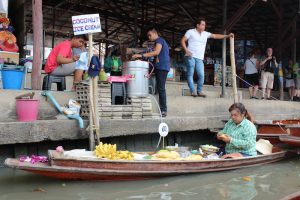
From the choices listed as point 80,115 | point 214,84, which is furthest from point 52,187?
point 214,84

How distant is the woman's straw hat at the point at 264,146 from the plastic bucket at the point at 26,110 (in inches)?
154

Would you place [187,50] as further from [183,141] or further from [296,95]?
[296,95]

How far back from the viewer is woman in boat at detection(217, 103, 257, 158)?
18.8 ft

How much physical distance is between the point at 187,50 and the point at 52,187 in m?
4.55

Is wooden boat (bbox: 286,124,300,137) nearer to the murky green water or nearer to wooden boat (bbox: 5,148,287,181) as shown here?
the murky green water

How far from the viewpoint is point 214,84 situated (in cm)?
1240

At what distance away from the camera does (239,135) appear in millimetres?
5805

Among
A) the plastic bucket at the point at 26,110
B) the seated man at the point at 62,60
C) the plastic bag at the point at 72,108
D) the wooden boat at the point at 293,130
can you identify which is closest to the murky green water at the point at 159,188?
the plastic bucket at the point at 26,110

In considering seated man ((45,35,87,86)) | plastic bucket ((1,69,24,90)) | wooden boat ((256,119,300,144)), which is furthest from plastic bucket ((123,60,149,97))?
wooden boat ((256,119,300,144))

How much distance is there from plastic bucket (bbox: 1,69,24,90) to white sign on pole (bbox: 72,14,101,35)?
149 cm

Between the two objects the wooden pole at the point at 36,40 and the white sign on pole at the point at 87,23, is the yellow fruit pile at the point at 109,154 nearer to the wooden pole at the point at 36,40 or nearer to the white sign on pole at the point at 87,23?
the white sign on pole at the point at 87,23

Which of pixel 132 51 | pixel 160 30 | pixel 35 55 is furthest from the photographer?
pixel 160 30

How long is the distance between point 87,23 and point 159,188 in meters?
2.54

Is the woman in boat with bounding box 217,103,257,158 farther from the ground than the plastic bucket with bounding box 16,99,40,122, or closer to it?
closer to it
